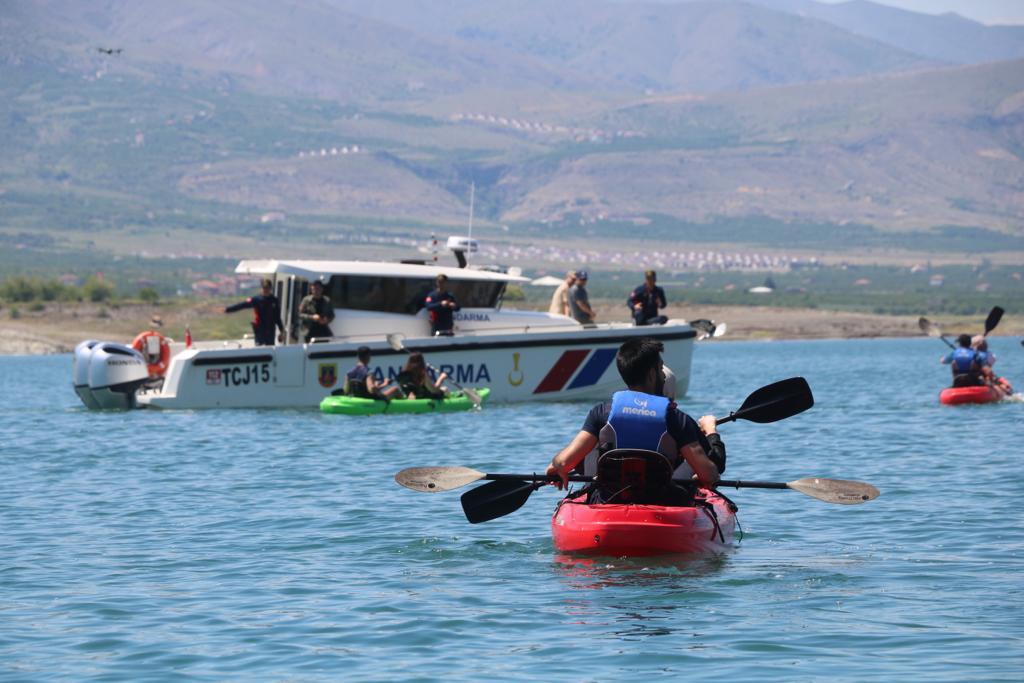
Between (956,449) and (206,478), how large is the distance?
32.4 feet

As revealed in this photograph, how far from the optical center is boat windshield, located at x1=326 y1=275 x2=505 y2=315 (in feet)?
98.7

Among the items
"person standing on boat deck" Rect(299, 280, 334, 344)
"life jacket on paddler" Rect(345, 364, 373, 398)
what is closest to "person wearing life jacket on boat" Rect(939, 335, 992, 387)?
"life jacket on paddler" Rect(345, 364, 373, 398)

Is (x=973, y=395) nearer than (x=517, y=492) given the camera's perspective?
No

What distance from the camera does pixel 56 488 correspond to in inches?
750

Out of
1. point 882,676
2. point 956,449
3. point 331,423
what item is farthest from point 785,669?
point 331,423

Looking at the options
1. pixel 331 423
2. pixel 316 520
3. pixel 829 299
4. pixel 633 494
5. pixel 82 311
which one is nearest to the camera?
pixel 633 494

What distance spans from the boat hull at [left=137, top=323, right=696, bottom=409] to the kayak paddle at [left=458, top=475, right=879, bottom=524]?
585 inches

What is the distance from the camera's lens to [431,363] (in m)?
29.4

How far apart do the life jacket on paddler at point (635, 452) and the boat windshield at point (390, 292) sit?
17348mm

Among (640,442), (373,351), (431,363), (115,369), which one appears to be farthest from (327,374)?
(640,442)

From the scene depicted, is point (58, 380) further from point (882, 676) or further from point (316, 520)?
point (882, 676)

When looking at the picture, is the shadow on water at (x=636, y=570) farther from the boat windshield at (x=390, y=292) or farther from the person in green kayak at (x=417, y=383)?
the boat windshield at (x=390, y=292)

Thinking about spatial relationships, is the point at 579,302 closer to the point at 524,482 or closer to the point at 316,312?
the point at 316,312

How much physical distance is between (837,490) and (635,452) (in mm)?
2104
